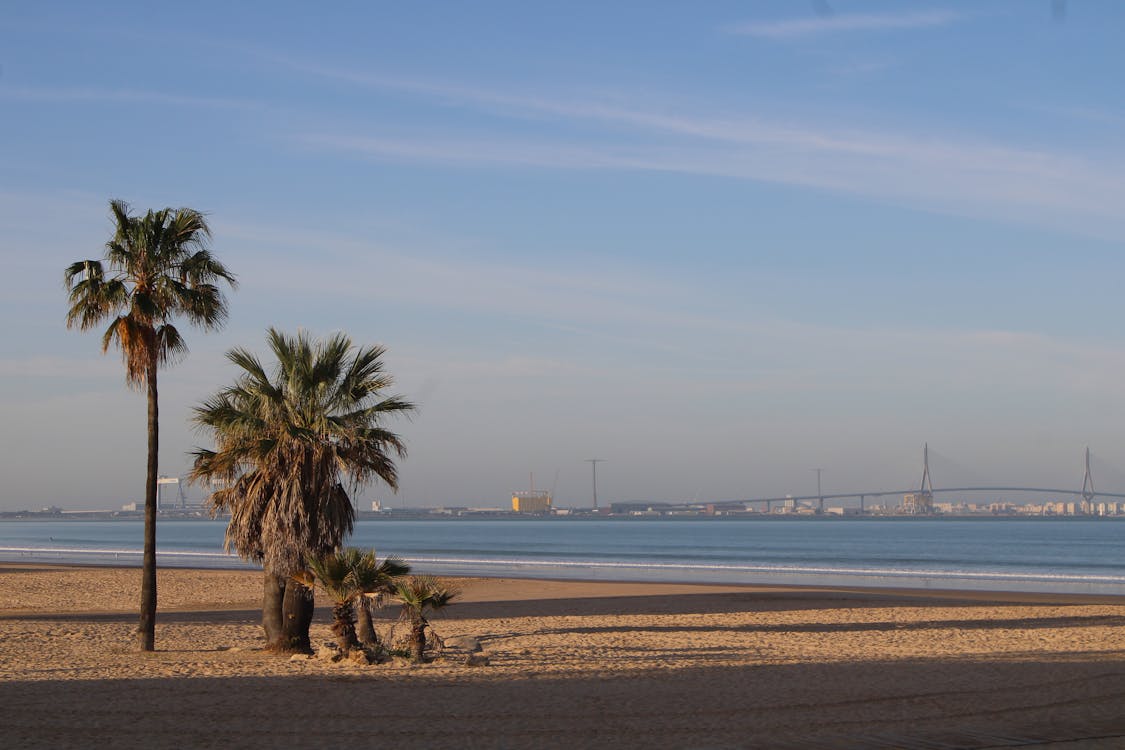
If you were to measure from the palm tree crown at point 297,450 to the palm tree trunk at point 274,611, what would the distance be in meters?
0.46

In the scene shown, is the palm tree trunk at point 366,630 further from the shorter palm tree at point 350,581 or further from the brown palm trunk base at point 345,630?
the brown palm trunk base at point 345,630

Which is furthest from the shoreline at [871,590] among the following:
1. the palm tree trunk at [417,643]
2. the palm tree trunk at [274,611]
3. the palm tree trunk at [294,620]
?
the palm tree trunk at [274,611]

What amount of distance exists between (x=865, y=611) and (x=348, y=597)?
1790 cm

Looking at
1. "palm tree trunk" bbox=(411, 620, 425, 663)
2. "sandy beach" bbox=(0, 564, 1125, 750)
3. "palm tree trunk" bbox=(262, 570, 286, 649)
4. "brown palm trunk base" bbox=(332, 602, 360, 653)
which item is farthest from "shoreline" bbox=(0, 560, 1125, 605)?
"brown palm trunk base" bbox=(332, 602, 360, 653)

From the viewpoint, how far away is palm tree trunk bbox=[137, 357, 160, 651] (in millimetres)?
19422

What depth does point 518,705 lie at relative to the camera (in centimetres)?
1387

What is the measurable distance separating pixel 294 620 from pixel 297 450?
296 cm

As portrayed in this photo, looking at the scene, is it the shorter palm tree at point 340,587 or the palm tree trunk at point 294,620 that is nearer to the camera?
the shorter palm tree at point 340,587

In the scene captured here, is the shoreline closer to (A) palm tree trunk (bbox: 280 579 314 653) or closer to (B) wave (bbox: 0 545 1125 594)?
(B) wave (bbox: 0 545 1125 594)

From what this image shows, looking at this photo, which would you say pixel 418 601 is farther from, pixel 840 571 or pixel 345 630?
pixel 840 571

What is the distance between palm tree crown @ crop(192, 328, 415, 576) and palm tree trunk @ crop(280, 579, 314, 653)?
607mm

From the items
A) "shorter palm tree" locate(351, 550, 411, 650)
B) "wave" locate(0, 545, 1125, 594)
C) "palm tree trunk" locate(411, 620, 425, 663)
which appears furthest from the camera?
"wave" locate(0, 545, 1125, 594)

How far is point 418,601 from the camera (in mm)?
17453

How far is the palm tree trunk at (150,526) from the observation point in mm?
19422
